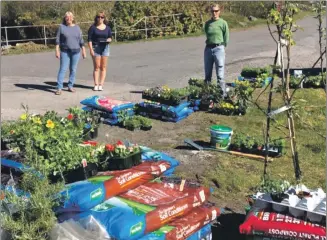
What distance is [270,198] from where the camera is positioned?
4.65 meters

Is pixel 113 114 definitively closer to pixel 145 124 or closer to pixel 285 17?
pixel 145 124

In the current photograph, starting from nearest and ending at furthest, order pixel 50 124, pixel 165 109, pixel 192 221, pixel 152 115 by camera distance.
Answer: pixel 192 221 → pixel 50 124 → pixel 165 109 → pixel 152 115

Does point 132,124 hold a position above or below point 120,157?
below

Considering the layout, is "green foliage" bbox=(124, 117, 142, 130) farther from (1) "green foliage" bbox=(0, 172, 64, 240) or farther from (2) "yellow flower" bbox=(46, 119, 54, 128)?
(1) "green foliage" bbox=(0, 172, 64, 240)

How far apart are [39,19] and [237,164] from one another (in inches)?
596

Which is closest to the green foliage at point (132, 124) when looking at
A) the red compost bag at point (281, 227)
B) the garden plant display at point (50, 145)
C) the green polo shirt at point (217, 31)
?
the green polo shirt at point (217, 31)

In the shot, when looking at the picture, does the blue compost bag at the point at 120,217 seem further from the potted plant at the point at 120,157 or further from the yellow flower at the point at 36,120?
the yellow flower at the point at 36,120

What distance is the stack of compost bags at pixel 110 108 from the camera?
8695mm

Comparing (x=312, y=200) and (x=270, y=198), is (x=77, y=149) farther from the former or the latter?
(x=312, y=200)

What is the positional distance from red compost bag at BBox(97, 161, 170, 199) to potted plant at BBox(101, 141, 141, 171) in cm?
7

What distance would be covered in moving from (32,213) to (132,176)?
1038mm

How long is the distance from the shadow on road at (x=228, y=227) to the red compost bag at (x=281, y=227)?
27.5 inches

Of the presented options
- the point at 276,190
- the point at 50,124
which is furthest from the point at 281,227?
the point at 50,124

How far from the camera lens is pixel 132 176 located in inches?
191
